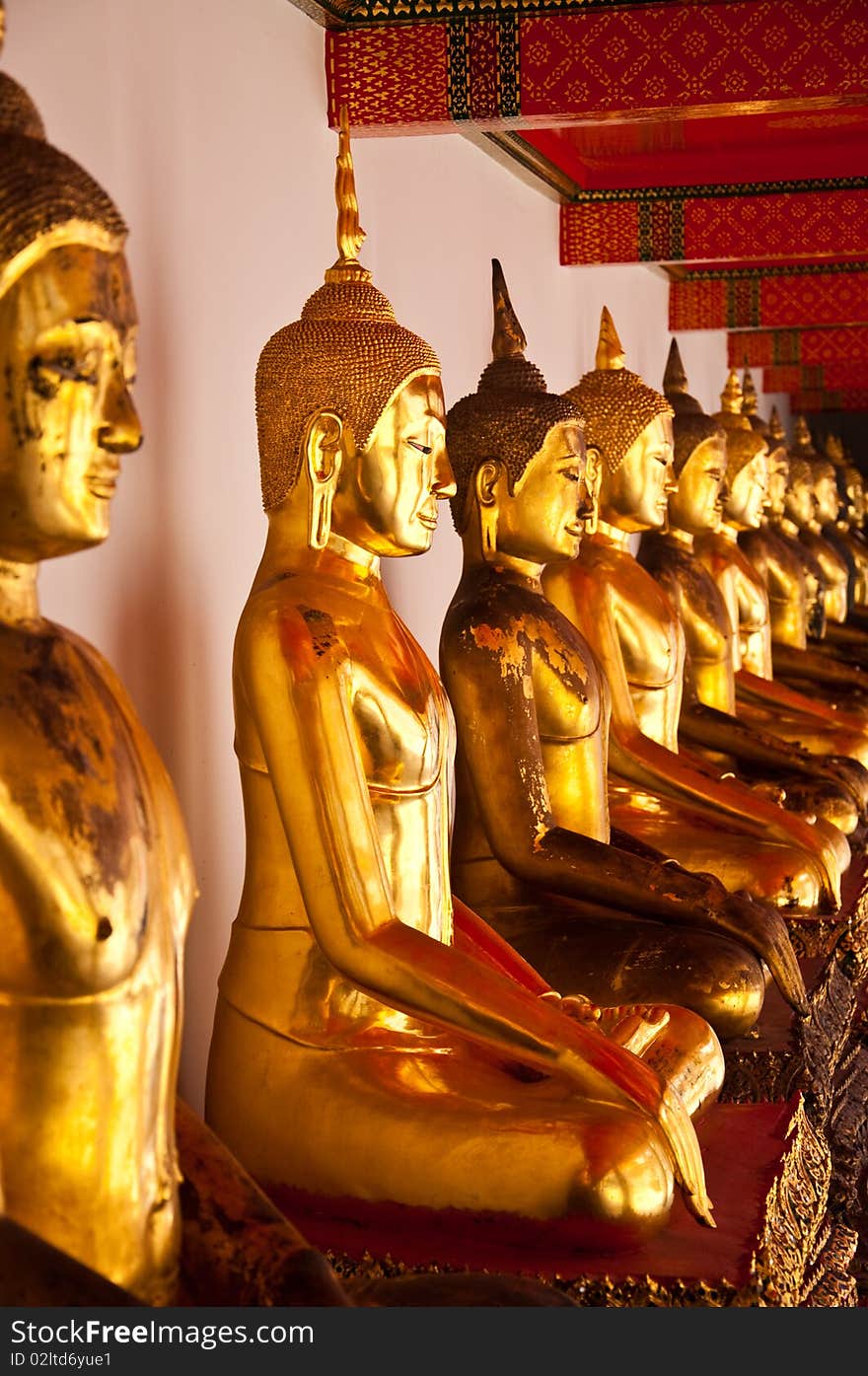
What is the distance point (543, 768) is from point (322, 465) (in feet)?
3.63

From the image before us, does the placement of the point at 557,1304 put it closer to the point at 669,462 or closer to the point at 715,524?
the point at 669,462

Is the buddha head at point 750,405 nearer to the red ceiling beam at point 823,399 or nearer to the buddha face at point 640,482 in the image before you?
the buddha face at point 640,482

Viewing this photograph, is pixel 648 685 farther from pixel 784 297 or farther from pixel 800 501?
pixel 800 501

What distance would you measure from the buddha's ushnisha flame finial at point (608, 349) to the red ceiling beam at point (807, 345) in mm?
4625

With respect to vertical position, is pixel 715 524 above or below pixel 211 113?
below

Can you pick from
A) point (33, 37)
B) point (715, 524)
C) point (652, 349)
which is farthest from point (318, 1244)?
point (652, 349)

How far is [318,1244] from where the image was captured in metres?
2.82

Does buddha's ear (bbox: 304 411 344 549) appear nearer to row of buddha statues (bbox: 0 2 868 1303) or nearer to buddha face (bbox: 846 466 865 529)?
row of buddha statues (bbox: 0 2 868 1303)

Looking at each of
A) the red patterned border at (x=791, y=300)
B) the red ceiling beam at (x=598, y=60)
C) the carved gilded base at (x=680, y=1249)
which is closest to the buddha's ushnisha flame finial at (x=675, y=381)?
the red patterned border at (x=791, y=300)

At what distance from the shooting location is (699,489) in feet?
20.4

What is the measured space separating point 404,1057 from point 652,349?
5.54m

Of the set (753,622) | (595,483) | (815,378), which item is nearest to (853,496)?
(815,378)

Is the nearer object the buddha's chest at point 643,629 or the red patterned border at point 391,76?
the red patterned border at point 391,76

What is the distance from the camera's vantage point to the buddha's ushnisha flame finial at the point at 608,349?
17.3 ft
